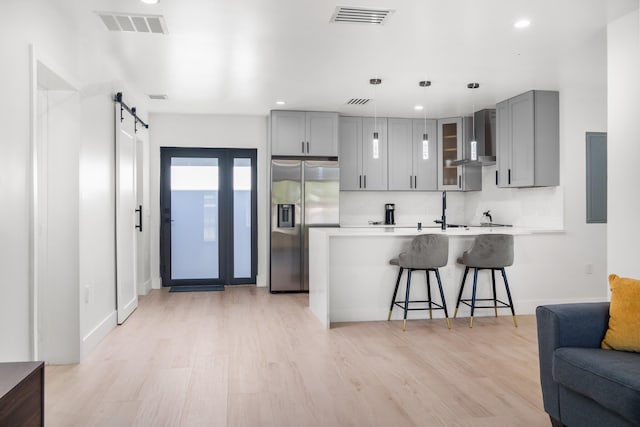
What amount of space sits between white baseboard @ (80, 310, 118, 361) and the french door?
7.91 feet

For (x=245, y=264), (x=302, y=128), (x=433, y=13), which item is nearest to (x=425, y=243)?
(x=433, y=13)

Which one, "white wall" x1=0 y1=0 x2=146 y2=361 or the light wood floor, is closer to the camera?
"white wall" x1=0 y1=0 x2=146 y2=361

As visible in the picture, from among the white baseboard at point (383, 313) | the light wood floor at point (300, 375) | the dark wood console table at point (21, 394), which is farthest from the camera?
the white baseboard at point (383, 313)

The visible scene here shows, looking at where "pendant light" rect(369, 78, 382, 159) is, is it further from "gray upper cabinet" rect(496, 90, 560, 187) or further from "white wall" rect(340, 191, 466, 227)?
"gray upper cabinet" rect(496, 90, 560, 187)

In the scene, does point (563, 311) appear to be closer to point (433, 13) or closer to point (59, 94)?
point (433, 13)

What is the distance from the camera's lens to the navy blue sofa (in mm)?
2031

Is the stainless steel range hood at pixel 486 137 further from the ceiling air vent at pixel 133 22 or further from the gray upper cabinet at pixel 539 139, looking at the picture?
the ceiling air vent at pixel 133 22

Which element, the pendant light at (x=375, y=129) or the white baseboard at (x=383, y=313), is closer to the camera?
the white baseboard at (x=383, y=313)

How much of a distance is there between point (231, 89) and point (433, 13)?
2810 millimetres

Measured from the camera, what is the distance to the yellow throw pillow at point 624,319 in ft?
7.79

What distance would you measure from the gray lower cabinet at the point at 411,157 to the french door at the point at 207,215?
2.14 metres

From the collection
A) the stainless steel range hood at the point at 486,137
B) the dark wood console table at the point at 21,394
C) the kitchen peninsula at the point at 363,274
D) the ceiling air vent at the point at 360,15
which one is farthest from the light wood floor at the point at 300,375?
the ceiling air vent at the point at 360,15

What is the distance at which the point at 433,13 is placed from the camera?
11.4ft

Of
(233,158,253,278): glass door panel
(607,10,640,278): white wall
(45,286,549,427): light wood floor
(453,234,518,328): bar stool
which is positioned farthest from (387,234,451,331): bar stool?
(233,158,253,278): glass door panel
